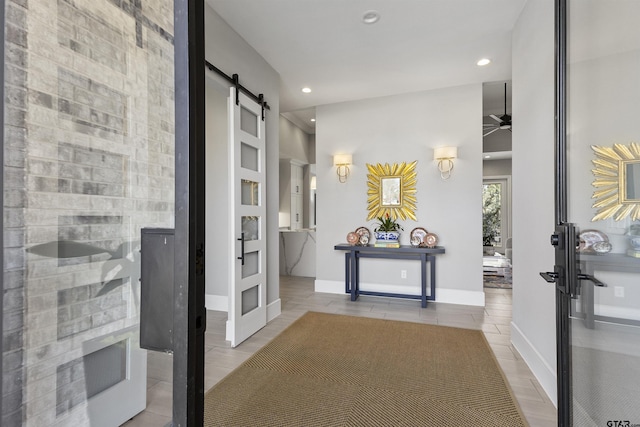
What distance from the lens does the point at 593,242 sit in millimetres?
1146

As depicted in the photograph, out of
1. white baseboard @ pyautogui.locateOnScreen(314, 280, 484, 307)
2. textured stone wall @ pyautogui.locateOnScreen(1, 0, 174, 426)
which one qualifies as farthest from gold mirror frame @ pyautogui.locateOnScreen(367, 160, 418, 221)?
textured stone wall @ pyautogui.locateOnScreen(1, 0, 174, 426)

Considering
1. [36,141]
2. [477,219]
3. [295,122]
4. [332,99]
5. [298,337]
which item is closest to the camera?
[36,141]

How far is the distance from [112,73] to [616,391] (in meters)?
1.69

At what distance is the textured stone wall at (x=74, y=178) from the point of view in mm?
406

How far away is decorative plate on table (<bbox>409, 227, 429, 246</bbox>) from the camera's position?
426 centimetres

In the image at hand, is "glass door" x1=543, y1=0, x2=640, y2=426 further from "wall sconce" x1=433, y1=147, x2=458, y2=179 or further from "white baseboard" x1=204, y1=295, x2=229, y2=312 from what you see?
"white baseboard" x1=204, y1=295, x2=229, y2=312

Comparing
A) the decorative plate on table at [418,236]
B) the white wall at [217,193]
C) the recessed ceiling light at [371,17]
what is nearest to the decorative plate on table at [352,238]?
the decorative plate on table at [418,236]

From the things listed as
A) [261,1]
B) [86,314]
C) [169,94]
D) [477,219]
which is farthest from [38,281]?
[477,219]

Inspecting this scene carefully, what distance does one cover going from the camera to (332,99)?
458cm

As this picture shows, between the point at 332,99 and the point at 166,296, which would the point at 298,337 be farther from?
the point at 332,99

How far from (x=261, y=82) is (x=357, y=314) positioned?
2.95 meters

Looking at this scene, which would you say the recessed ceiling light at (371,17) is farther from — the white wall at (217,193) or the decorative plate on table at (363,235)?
the decorative plate on table at (363,235)

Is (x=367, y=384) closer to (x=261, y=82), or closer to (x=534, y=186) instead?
(x=534, y=186)

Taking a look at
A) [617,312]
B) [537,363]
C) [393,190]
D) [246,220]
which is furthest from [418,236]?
[617,312]
